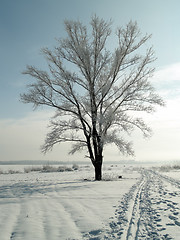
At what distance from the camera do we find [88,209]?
231 inches

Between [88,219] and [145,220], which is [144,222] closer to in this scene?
[145,220]

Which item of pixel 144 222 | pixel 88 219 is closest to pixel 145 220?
pixel 144 222

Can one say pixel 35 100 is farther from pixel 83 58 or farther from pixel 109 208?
pixel 109 208

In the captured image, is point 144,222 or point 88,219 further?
point 88,219

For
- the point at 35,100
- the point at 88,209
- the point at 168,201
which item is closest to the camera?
the point at 88,209

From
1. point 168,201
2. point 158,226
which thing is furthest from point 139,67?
point 158,226

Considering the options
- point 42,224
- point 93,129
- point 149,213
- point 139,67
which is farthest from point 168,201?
point 139,67

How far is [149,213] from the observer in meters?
5.45

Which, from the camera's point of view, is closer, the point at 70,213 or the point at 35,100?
the point at 70,213

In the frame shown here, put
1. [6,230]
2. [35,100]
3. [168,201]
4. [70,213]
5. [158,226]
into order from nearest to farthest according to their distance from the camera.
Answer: [6,230]
[158,226]
[70,213]
[168,201]
[35,100]

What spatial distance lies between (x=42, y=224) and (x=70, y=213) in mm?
1078

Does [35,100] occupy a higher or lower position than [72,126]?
higher

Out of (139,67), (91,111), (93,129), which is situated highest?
(139,67)

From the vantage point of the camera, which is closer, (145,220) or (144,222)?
(144,222)
